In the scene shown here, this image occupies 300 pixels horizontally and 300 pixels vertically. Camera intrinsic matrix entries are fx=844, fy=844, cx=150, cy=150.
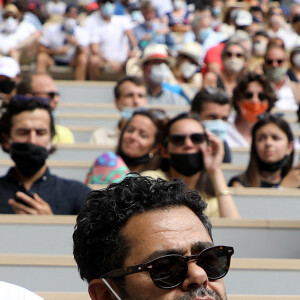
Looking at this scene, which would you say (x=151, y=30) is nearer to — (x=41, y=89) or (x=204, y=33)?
(x=204, y=33)

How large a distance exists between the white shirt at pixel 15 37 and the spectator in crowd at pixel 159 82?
2372mm

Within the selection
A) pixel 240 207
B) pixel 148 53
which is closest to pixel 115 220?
pixel 240 207

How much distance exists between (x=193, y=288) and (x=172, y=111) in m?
6.30

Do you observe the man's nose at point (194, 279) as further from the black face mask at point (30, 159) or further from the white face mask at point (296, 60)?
the white face mask at point (296, 60)

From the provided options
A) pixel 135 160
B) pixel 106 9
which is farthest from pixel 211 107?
pixel 106 9

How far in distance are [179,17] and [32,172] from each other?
35.8 ft

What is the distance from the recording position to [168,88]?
28.7ft

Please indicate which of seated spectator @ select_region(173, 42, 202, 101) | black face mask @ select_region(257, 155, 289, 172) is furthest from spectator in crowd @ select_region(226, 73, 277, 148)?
seated spectator @ select_region(173, 42, 202, 101)

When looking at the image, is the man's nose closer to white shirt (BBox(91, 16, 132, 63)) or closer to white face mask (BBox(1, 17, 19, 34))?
white shirt (BBox(91, 16, 132, 63))

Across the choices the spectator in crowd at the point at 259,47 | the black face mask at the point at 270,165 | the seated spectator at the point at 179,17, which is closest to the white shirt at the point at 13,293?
the black face mask at the point at 270,165

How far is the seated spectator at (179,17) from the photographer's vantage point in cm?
1473

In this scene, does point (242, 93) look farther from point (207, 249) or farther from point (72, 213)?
point (207, 249)

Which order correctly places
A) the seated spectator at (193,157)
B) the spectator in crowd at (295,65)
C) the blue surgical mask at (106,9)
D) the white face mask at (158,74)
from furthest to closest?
the blue surgical mask at (106,9) < the spectator in crowd at (295,65) < the white face mask at (158,74) < the seated spectator at (193,157)

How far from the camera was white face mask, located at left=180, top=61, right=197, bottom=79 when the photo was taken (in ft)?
32.8
